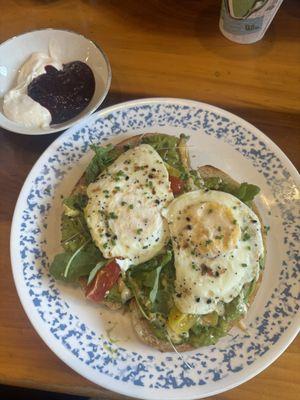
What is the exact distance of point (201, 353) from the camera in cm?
218

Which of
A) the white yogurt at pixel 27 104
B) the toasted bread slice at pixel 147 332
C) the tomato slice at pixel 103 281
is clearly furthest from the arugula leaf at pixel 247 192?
the white yogurt at pixel 27 104

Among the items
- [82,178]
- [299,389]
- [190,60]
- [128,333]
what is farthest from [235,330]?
[190,60]

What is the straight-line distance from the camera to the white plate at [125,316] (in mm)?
2098

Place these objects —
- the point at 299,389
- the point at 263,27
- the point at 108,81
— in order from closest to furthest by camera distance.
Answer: the point at 299,389 → the point at 108,81 → the point at 263,27

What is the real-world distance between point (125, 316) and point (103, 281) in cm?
24

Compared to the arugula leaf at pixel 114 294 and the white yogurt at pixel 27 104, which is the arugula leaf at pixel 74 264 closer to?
the arugula leaf at pixel 114 294

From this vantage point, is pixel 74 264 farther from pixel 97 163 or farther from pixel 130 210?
pixel 97 163

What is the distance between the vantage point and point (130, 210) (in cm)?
224

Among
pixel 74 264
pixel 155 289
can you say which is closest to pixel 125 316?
pixel 155 289

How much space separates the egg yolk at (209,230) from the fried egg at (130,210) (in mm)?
118

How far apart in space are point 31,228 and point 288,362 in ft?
4.92

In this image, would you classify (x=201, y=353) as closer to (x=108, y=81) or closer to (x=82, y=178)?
(x=82, y=178)

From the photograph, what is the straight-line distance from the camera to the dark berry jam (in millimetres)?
2658

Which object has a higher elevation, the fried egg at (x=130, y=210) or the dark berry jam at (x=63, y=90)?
the dark berry jam at (x=63, y=90)
